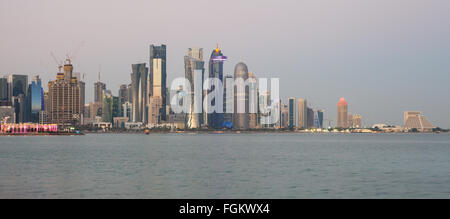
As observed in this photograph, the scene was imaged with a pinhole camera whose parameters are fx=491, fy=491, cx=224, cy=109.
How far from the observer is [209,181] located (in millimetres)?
56125

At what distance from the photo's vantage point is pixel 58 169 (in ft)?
230

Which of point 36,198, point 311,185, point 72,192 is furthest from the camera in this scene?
point 311,185
